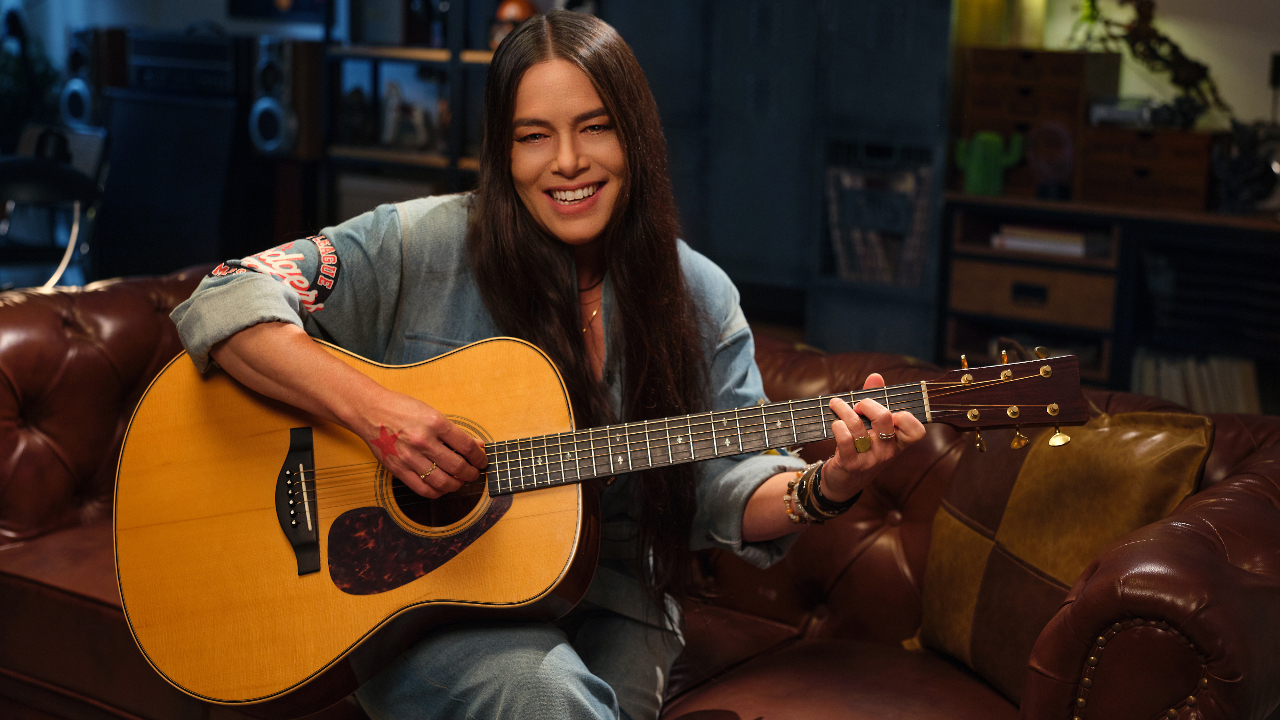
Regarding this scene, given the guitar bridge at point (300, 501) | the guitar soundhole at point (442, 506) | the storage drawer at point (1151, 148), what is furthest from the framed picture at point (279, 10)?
the guitar soundhole at point (442, 506)

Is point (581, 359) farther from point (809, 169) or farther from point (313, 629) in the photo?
point (809, 169)

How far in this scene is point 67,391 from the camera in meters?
2.07

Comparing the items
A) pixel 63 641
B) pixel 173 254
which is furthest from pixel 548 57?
pixel 173 254

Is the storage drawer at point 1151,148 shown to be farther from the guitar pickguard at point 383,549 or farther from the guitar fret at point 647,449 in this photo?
the guitar pickguard at point 383,549

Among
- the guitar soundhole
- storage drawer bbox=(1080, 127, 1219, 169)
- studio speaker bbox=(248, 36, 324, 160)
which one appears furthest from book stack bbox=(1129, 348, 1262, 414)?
studio speaker bbox=(248, 36, 324, 160)

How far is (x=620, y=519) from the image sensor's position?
62.4 inches

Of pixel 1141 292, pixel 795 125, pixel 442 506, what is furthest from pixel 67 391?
pixel 1141 292

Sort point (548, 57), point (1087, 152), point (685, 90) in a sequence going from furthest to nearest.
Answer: point (685, 90) < point (1087, 152) < point (548, 57)

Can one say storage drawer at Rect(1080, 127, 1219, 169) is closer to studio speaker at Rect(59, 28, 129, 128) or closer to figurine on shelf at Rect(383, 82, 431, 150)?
figurine on shelf at Rect(383, 82, 431, 150)

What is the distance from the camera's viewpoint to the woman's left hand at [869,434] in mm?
1231

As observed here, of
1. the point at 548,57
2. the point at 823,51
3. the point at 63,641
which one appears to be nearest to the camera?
the point at 548,57

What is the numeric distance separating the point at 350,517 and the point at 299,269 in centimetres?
35

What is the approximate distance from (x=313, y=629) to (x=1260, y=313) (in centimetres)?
317

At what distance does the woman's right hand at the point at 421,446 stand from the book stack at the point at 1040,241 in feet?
9.51
